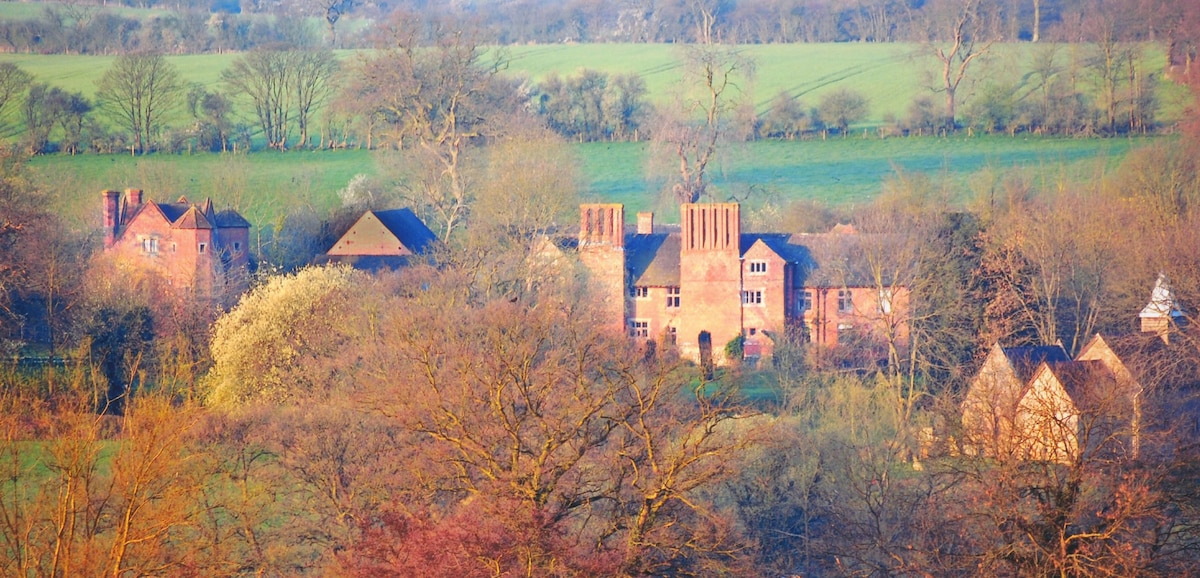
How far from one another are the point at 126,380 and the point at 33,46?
59644mm

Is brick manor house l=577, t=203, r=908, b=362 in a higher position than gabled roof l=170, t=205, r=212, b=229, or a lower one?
lower

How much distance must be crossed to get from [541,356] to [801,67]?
63.5 metres

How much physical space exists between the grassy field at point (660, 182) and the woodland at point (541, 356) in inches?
50.3

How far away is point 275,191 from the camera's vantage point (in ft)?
229

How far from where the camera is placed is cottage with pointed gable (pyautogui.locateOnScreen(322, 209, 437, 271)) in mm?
56188

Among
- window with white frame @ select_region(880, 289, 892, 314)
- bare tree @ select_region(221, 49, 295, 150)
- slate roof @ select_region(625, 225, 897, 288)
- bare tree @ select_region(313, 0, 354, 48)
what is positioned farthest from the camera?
bare tree @ select_region(313, 0, 354, 48)

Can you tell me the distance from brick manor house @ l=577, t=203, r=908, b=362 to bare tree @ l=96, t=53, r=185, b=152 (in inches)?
1263

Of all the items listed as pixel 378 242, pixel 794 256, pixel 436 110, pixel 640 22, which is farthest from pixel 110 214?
pixel 640 22

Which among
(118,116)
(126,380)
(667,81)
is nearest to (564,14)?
(667,81)

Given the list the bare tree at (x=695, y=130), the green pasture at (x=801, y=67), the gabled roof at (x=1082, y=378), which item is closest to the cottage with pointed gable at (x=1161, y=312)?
the gabled roof at (x=1082, y=378)

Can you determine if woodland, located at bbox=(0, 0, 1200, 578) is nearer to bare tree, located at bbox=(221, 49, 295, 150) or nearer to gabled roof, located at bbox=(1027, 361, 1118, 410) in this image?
bare tree, located at bbox=(221, 49, 295, 150)

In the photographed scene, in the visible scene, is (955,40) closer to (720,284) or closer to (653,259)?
(653,259)

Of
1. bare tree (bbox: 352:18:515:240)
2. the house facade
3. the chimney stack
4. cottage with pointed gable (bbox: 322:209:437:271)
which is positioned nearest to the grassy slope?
bare tree (bbox: 352:18:515:240)

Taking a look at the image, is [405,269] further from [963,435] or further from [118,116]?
[118,116]
